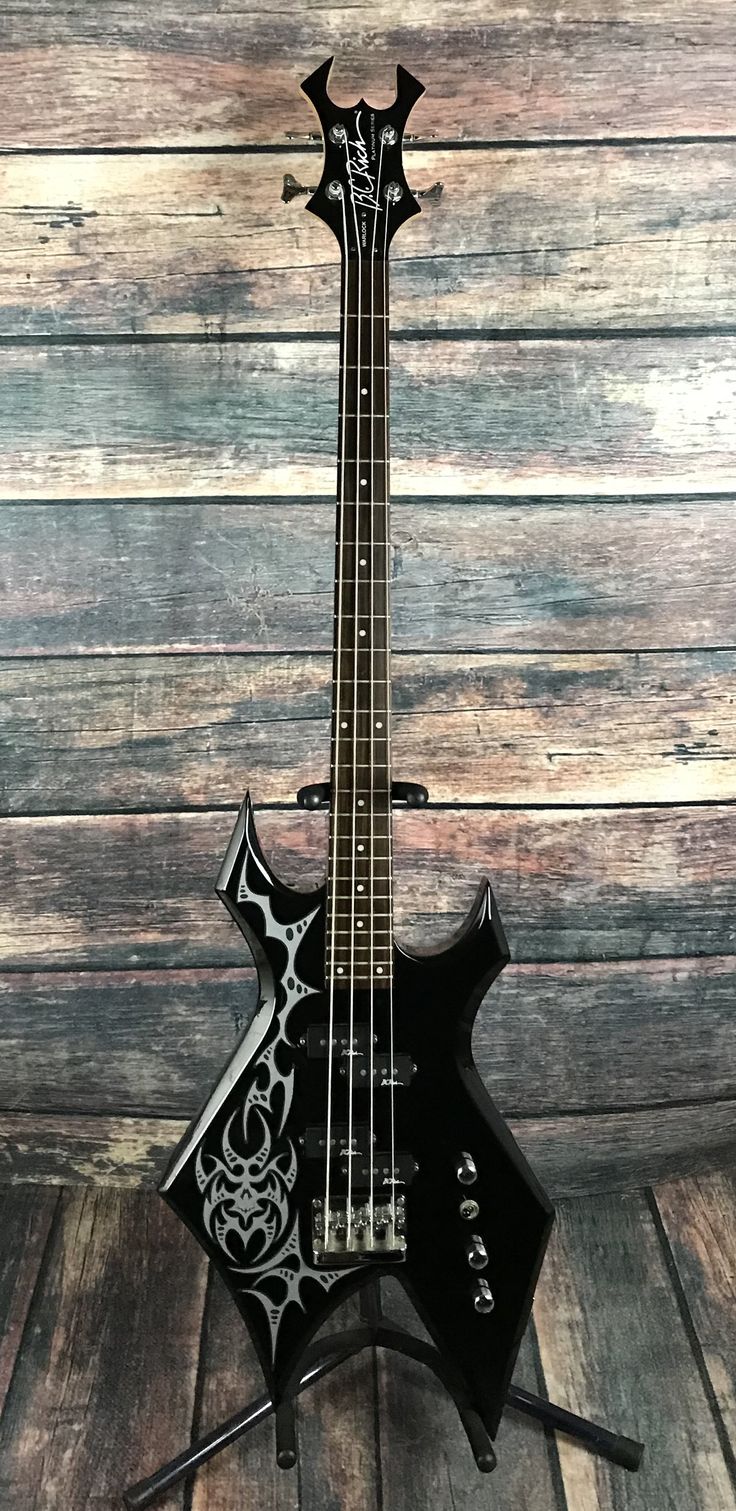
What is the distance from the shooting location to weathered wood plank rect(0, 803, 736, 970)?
141 centimetres

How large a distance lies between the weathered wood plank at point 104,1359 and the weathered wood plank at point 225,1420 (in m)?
0.02

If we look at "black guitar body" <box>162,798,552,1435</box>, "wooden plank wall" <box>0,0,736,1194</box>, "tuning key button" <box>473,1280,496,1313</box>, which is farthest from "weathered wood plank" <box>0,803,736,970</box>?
"tuning key button" <box>473,1280,496,1313</box>

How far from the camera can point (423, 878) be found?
1425mm

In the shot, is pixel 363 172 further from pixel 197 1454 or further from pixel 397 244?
pixel 197 1454

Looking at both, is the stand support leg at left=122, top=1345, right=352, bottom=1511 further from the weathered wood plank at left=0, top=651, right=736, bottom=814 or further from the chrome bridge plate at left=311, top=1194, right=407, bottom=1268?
the weathered wood plank at left=0, top=651, right=736, bottom=814

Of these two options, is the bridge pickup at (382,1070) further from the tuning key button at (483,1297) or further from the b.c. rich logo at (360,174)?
the b.c. rich logo at (360,174)

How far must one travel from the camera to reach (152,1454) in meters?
1.21

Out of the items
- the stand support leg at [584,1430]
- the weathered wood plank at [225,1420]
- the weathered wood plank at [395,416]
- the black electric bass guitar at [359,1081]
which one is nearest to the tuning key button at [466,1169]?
the black electric bass guitar at [359,1081]

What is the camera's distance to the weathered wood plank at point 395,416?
1.28m

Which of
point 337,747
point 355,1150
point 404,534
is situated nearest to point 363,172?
point 404,534

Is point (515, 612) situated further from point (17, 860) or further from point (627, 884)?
point (17, 860)

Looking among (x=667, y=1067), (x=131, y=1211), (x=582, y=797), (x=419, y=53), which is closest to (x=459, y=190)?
(x=419, y=53)

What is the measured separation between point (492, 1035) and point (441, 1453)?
47 cm

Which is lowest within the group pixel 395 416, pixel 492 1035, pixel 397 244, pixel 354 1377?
pixel 354 1377
